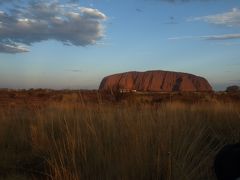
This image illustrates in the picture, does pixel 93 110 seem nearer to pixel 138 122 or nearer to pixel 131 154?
pixel 138 122

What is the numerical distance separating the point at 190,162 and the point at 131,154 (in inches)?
31.2

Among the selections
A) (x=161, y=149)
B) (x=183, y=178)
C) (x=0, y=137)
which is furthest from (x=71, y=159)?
(x=0, y=137)

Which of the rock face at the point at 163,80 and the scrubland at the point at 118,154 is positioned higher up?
the rock face at the point at 163,80

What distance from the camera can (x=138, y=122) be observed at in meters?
6.39

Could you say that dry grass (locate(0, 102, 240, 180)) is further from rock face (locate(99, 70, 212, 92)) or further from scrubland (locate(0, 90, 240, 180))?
rock face (locate(99, 70, 212, 92))

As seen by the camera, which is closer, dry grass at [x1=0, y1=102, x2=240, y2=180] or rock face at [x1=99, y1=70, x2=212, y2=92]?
dry grass at [x1=0, y1=102, x2=240, y2=180]

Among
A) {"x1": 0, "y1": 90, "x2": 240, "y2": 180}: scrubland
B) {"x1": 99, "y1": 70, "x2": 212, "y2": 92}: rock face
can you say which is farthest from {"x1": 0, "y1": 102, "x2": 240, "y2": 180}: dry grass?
{"x1": 99, "y1": 70, "x2": 212, "y2": 92}: rock face

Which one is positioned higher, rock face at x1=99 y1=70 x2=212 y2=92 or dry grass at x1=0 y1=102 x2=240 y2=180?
rock face at x1=99 y1=70 x2=212 y2=92

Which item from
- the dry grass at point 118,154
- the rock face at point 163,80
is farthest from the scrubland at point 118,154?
the rock face at point 163,80

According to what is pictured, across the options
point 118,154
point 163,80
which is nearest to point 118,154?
point 118,154

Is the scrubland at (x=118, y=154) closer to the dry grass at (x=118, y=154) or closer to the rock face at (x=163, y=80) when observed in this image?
the dry grass at (x=118, y=154)

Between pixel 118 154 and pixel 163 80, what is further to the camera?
pixel 163 80

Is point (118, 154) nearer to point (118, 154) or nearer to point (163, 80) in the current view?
point (118, 154)

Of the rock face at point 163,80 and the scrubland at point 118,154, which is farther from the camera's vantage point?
the rock face at point 163,80
